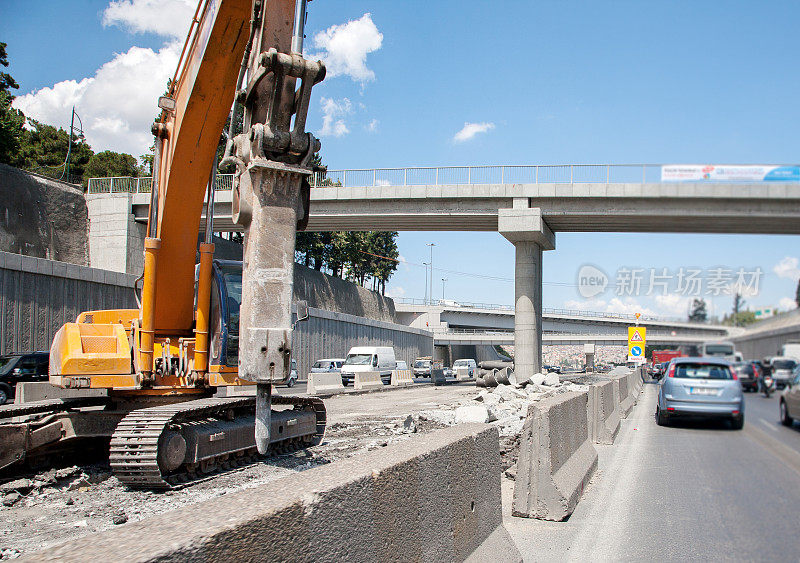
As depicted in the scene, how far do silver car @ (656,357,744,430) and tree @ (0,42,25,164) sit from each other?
158 feet

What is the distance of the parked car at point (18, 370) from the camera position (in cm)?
2078

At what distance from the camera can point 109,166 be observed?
65.9 metres

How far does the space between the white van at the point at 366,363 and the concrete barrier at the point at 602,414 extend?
2475 cm

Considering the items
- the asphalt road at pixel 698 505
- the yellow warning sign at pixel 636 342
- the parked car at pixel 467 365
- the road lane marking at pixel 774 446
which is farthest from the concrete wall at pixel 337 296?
the road lane marking at pixel 774 446

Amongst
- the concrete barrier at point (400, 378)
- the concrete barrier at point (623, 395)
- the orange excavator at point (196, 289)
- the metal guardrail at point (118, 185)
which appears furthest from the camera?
the metal guardrail at point (118, 185)

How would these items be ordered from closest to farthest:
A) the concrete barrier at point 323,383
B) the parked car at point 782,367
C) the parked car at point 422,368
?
1. the parked car at point 782,367
2. the concrete barrier at point 323,383
3. the parked car at point 422,368

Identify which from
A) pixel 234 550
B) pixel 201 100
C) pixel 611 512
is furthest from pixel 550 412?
pixel 201 100

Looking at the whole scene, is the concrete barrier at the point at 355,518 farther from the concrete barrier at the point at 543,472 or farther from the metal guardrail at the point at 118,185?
the metal guardrail at the point at 118,185

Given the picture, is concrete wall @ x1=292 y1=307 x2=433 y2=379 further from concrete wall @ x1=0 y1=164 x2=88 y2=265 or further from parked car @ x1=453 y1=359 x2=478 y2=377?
concrete wall @ x1=0 y1=164 x2=88 y2=265

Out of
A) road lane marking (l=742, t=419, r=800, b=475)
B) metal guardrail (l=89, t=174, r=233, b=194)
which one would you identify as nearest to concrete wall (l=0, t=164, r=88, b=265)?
metal guardrail (l=89, t=174, r=233, b=194)

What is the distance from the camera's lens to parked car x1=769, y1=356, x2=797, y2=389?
279 cm

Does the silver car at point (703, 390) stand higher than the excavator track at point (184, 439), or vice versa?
the silver car at point (703, 390)

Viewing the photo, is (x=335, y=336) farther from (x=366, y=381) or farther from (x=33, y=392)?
(x=33, y=392)

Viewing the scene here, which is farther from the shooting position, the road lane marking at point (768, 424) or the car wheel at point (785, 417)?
the road lane marking at point (768, 424)
